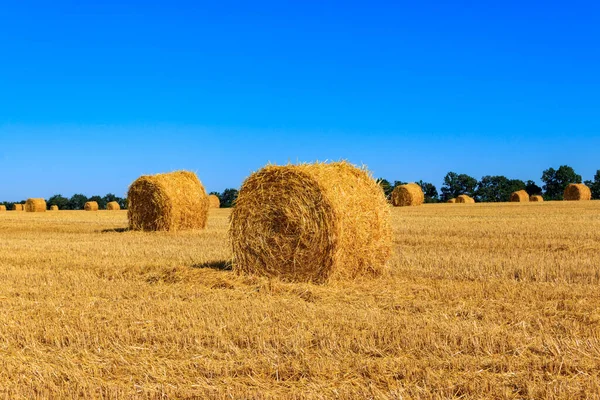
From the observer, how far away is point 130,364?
4.85 meters

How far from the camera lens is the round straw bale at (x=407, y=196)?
3484 cm

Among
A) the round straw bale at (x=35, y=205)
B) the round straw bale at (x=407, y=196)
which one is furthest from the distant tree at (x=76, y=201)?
the round straw bale at (x=407, y=196)

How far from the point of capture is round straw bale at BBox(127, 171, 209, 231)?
1781 centimetres

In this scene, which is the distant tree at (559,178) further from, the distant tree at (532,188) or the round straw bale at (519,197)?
the round straw bale at (519,197)

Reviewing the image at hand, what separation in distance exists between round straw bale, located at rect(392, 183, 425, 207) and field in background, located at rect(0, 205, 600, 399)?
80.6ft

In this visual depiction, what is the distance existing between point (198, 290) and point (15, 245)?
8312 millimetres

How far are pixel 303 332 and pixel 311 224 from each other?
→ 3514 millimetres

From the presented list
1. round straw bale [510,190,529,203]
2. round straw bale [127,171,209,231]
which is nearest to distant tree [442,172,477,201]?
round straw bale [510,190,529,203]

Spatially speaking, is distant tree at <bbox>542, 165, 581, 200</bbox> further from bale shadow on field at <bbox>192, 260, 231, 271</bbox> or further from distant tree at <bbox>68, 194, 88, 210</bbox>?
bale shadow on field at <bbox>192, 260, 231, 271</bbox>

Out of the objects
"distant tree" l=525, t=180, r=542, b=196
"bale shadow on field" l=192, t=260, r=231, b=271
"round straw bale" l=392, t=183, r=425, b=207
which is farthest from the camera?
"distant tree" l=525, t=180, r=542, b=196

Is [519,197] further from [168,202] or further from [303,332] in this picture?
[303,332]

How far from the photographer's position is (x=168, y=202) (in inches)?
699

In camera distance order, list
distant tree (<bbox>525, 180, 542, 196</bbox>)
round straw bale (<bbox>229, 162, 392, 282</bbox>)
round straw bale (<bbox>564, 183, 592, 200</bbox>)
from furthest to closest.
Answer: distant tree (<bbox>525, 180, 542, 196</bbox>)
round straw bale (<bbox>564, 183, 592, 200</bbox>)
round straw bale (<bbox>229, 162, 392, 282</bbox>)

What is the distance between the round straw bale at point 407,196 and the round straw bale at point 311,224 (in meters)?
25.5
